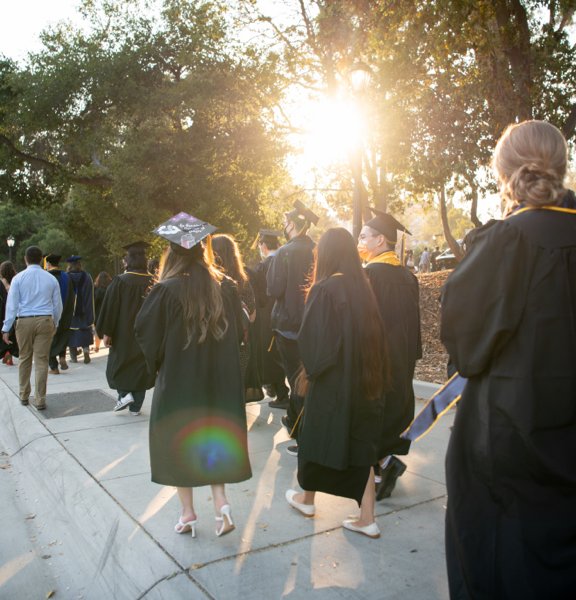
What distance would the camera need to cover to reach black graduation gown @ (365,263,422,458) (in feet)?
14.8

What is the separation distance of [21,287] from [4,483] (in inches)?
107

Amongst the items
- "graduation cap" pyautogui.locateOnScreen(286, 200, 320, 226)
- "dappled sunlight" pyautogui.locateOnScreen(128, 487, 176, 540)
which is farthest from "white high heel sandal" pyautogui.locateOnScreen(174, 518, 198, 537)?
Result: "graduation cap" pyautogui.locateOnScreen(286, 200, 320, 226)

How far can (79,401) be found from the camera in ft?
27.0

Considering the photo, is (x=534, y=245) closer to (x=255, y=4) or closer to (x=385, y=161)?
(x=385, y=161)

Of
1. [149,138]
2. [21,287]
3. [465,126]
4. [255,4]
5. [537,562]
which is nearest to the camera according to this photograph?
[537,562]

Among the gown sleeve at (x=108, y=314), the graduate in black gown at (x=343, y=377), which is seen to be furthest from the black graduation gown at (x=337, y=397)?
the gown sleeve at (x=108, y=314)

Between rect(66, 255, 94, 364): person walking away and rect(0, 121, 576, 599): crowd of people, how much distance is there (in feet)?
10.7

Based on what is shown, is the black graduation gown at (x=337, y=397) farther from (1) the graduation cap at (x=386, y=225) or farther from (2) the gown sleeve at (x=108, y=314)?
(2) the gown sleeve at (x=108, y=314)

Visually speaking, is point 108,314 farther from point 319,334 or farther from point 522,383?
point 522,383

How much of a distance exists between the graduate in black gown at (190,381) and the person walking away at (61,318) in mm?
6768

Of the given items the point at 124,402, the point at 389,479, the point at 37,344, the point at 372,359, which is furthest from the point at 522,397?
the point at 37,344

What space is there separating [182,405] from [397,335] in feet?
5.22

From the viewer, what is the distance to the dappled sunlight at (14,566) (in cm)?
395

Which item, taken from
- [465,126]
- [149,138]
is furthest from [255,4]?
[465,126]
